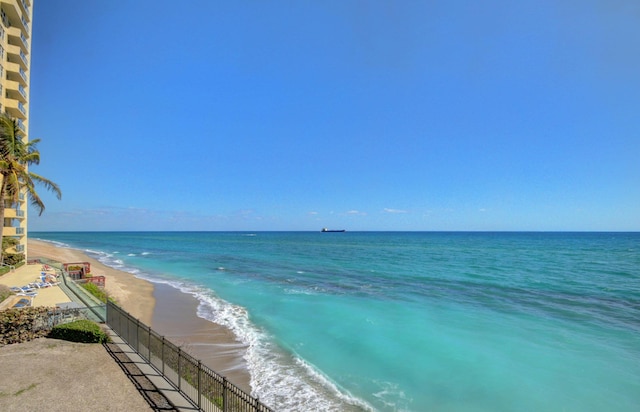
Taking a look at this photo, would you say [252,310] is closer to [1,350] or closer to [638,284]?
[1,350]

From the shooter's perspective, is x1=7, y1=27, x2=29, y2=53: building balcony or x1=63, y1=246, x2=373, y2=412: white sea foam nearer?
x1=63, y1=246, x2=373, y2=412: white sea foam

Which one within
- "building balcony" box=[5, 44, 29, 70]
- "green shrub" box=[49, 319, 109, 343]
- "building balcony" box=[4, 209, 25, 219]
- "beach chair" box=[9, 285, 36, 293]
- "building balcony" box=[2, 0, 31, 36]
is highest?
"building balcony" box=[2, 0, 31, 36]

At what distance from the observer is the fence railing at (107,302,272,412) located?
835 centimetres

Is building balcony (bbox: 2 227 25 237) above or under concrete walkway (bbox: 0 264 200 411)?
above

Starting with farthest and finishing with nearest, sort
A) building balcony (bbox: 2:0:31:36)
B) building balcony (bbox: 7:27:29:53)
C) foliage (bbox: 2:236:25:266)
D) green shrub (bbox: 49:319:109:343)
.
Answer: building balcony (bbox: 7:27:29:53)
building balcony (bbox: 2:0:31:36)
foliage (bbox: 2:236:25:266)
green shrub (bbox: 49:319:109:343)

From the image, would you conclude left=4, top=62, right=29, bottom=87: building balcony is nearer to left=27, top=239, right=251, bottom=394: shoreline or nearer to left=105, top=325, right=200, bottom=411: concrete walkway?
left=27, top=239, right=251, bottom=394: shoreline

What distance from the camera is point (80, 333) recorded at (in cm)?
1316

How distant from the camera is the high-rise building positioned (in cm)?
3350

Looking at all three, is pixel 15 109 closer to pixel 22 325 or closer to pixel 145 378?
pixel 22 325

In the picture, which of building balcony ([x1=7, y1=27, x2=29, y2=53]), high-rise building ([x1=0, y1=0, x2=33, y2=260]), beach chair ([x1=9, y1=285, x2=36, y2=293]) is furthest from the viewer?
building balcony ([x1=7, y1=27, x2=29, y2=53])

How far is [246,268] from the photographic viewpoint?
50.2m

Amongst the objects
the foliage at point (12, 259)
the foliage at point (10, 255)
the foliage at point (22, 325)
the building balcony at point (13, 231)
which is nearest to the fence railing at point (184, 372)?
the foliage at point (22, 325)

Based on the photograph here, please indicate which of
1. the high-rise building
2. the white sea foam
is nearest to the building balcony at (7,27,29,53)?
the high-rise building

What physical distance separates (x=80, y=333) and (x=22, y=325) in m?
2.52
